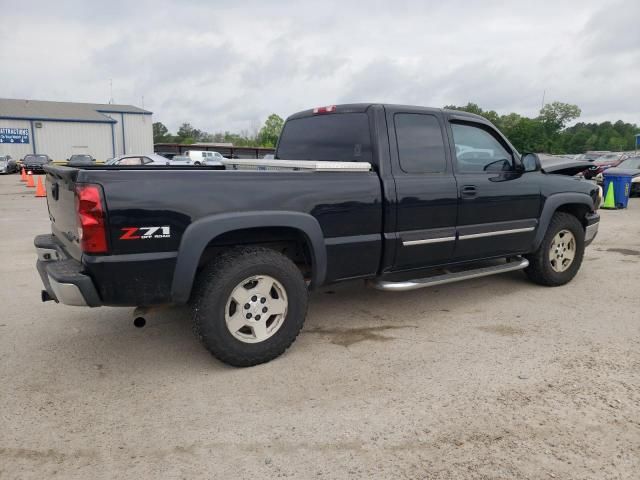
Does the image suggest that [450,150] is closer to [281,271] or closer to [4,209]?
[281,271]

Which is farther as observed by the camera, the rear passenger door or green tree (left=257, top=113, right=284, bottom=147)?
green tree (left=257, top=113, right=284, bottom=147)

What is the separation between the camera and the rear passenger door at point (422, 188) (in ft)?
13.3

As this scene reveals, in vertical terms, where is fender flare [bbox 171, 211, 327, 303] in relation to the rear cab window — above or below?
below

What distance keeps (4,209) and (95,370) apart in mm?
11633

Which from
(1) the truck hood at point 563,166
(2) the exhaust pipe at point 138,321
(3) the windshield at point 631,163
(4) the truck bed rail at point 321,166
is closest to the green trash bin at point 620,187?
(3) the windshield at point 631,163

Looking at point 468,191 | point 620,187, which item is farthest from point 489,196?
point 620,187

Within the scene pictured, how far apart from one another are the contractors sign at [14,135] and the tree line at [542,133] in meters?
26.8

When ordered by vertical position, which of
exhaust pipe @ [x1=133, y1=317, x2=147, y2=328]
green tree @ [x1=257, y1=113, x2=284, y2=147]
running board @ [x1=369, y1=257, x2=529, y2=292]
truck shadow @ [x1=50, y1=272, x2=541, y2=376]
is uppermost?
green tree @ [x1=257, y1=113, x2=284, y2=147]

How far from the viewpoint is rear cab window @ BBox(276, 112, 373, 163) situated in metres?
4.15

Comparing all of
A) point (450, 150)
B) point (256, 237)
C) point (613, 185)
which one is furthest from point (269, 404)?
point (613, 185)

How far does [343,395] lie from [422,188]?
1892mm

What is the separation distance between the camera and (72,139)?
153ft

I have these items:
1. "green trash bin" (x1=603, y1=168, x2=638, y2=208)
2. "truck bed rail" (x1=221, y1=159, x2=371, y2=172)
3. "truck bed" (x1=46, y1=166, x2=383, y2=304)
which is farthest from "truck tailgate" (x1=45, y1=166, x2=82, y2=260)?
"green trash bin" (x1=603, y1=168, x2=638, y2=208)

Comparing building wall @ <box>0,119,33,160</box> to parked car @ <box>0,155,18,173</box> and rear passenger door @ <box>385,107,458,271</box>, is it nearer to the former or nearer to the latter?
parked car @ <box>0,155,18,173</box>
